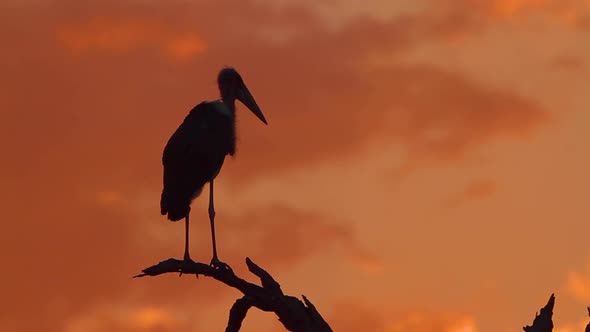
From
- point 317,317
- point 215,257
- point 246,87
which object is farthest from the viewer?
point 246,87

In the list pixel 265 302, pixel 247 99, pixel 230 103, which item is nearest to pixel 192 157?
pixel 230 103

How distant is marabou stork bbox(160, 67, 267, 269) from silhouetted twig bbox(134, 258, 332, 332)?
2667 millimetres

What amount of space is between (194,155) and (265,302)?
4768 millimetres

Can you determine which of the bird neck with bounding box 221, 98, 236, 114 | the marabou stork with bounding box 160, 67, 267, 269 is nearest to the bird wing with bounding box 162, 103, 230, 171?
the marabou stork with bounding box 160, 67, 267, 269

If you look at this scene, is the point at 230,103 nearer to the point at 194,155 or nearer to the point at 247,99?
the point at 247,99

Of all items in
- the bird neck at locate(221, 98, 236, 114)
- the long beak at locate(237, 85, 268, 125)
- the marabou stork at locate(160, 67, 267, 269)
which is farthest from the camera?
the long beak at locate(237, 85, 268, 125)

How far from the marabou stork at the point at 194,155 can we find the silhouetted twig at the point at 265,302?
8.75ft

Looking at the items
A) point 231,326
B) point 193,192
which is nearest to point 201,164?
point 193,192

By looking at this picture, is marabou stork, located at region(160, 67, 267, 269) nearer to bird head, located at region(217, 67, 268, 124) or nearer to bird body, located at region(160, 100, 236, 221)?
bird body, located at region(160, 100, 236, 221)

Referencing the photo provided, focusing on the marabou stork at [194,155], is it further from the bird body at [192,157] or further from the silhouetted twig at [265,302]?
the silhouetted twig at [265,302]

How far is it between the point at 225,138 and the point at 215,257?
227cm

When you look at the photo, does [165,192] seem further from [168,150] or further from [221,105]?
[221,105]

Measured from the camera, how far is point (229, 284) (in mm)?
17203

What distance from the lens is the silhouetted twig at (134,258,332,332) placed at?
53.4ft
